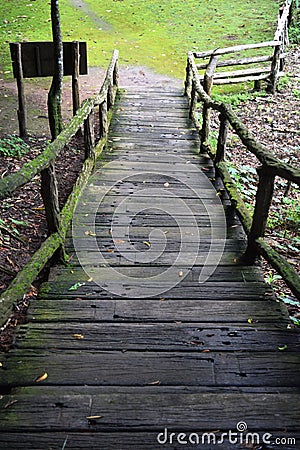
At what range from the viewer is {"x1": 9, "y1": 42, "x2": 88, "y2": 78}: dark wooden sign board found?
7332mm

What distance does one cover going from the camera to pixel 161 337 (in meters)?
2.83

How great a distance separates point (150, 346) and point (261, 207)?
61.4 inches

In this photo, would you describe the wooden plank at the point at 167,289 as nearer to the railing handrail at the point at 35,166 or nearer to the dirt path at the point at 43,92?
the railing handrail at the point at 35,166

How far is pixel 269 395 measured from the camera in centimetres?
226

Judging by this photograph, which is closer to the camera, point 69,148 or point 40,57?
point 40,57

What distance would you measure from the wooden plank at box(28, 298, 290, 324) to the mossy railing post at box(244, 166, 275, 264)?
0.69 meters

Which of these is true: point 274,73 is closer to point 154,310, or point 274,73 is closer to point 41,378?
point 154,310

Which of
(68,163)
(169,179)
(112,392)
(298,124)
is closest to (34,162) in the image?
(112,392)

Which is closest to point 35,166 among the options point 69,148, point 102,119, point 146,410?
point 146,410

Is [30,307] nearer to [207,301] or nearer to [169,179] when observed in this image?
[207,301]

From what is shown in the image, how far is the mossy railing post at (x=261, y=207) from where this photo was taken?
3547mm

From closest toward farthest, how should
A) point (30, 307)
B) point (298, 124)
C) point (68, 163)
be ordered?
1. point (30, 307)
2. point (68, 163)
3. point (298, 124)

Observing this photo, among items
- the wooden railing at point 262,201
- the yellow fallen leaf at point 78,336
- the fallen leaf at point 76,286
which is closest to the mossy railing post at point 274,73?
the wooden railing at point 262,201

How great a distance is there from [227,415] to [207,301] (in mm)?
1193
